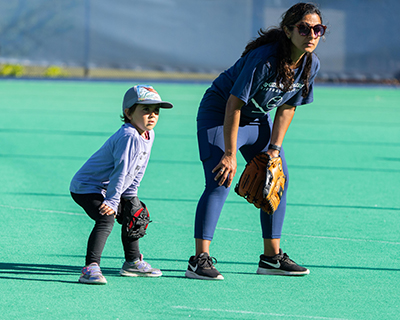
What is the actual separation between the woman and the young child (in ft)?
1.10

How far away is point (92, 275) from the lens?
155 inches

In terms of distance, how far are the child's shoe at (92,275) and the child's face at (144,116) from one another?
0.88 meters

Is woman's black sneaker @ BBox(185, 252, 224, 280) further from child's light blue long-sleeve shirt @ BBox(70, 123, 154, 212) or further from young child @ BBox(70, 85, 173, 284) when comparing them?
child's light blue long-sleeve shirt @ BBox(70, 123, 154, 212)

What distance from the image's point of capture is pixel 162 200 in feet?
21.3

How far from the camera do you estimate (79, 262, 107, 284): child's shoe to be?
3.93 m

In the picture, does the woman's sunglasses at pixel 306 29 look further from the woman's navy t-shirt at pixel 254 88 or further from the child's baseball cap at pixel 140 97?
the child's baseball cap at pixel 140 97

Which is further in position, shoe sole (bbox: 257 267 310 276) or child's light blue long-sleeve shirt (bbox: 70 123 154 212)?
shoe sole (bbox: 257 267 310 276)

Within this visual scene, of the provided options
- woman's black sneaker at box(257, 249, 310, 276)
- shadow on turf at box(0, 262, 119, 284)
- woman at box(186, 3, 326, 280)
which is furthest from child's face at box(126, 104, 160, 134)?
woman's black sneaker at box(257, 249, 310, 276)

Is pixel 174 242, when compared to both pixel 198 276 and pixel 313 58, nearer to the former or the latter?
pixel 198 276

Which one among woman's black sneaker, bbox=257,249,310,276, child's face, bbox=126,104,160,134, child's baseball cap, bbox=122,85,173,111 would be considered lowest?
woman's black sneaker, bbox=257,249,310,276

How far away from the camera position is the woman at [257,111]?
12.8 feet

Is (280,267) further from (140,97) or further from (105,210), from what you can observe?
(140,97)

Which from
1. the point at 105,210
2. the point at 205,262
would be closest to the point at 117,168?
the point at 105,210

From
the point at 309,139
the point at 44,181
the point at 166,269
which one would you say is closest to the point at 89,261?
the point at 166,269
